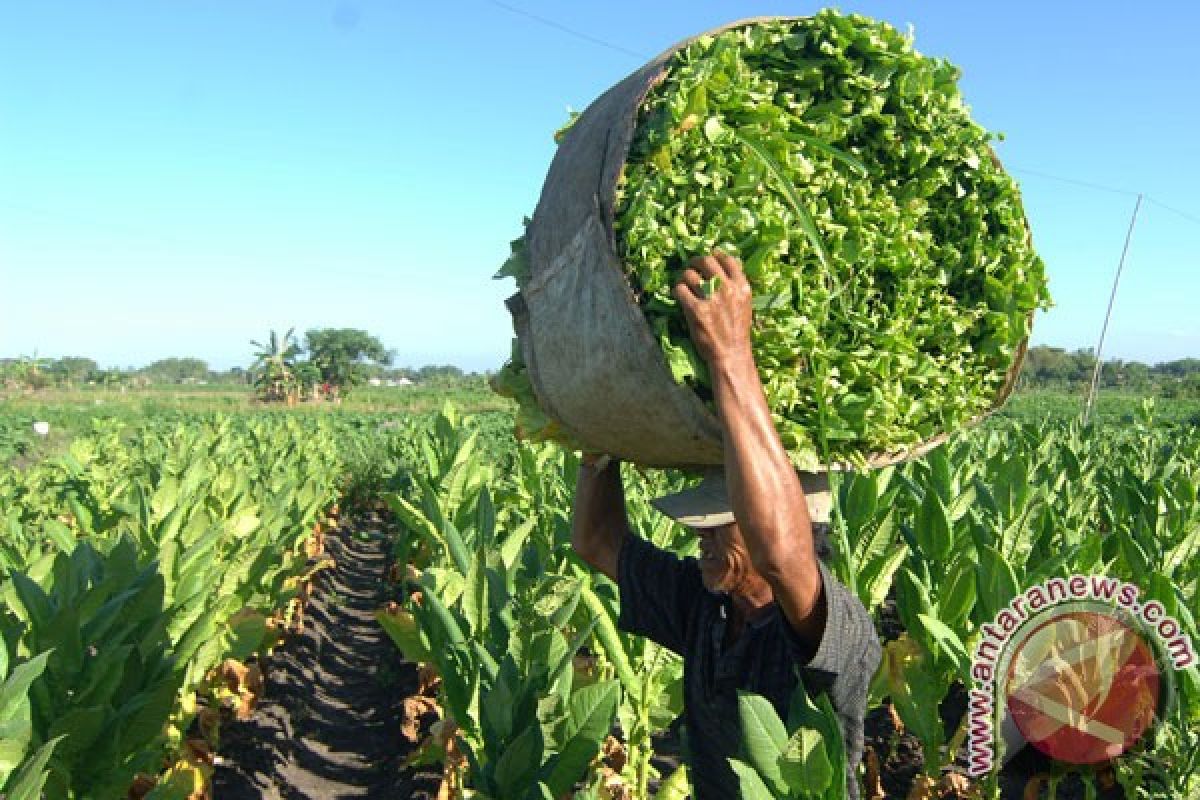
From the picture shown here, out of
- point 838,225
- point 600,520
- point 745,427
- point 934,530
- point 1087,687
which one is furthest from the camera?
point 934,530

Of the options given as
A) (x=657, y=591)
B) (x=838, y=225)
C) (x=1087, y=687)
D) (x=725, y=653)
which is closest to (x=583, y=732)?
(x=657, y=591)

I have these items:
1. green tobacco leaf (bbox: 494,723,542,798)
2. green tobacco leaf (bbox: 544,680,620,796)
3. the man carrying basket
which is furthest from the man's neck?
green tobacco leaf (bbox: 494,723,542,798)

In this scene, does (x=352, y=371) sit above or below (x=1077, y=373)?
below

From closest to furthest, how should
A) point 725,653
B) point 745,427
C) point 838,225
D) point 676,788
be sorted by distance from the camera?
point 745,427 → point 838,225 → point 725,653 → point 676,788

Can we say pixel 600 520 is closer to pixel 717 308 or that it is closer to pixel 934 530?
pixel 717 308

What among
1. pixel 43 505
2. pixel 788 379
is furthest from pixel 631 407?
pixel 43 505

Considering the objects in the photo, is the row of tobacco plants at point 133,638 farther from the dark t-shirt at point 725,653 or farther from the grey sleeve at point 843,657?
the grey sleeve at point 843,657

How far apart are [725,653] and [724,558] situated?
0.84 ft

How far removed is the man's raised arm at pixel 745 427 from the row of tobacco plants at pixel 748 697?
33cm

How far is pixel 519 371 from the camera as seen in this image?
2045 millimetres

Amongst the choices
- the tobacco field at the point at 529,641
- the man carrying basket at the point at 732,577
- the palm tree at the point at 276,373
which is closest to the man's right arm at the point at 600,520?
the man carrying basket at the point at 732,577

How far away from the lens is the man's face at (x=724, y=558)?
1951mm

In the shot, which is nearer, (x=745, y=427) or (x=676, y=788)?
(x=745, y=427)

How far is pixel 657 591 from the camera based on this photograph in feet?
7.82
